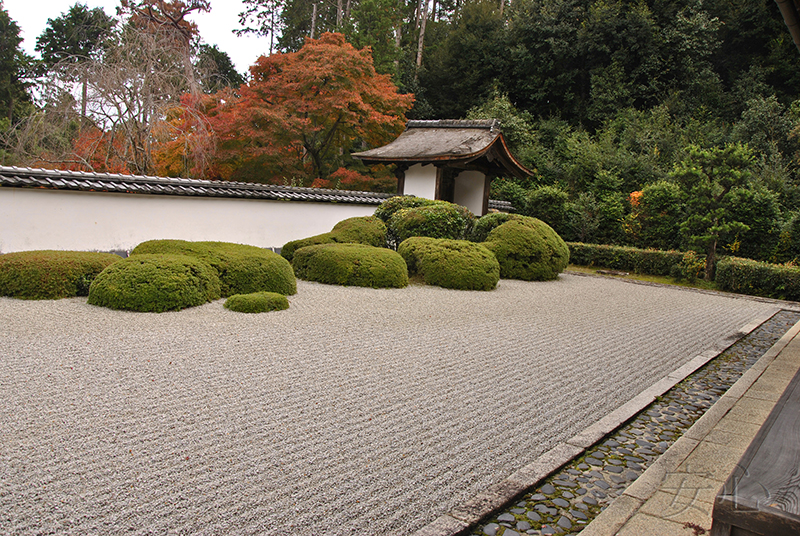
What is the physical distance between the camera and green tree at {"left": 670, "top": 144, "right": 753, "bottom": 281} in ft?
38.3

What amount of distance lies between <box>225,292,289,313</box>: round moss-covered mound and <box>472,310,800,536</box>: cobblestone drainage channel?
14.8 feet

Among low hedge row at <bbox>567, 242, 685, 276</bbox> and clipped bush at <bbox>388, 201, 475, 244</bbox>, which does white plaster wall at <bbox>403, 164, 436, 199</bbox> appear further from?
low hedge row at <bbox>567, 242, 685, 276</bbox>

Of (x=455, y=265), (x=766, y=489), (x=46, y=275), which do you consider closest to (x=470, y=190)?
(x=455, y=265)

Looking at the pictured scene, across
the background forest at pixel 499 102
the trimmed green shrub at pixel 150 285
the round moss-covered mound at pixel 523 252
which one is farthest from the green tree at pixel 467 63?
the trimmed green shrub at pixel 150 285

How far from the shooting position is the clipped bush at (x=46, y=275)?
6.38 meters

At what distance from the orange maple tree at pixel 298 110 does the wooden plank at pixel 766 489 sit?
49.6 feet

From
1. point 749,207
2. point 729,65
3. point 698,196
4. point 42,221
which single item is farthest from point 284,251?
point 729,65

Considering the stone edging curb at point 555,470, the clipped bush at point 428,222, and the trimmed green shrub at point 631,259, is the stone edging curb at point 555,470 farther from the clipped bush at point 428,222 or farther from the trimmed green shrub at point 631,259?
the trimmed green shrub at point 631,259

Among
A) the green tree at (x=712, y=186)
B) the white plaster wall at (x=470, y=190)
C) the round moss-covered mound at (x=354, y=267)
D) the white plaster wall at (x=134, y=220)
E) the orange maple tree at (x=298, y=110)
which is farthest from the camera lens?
the white plaster wall at (x=470, y=190)

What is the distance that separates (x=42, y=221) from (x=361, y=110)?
1060 cm

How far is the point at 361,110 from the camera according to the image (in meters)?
16.6

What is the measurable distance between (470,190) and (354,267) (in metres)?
9.93

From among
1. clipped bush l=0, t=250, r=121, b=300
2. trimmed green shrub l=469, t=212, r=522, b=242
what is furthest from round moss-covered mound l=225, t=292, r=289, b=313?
trimmed green shrub l=469, t=212, r=522, b=242

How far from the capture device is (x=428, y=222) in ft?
37.1
